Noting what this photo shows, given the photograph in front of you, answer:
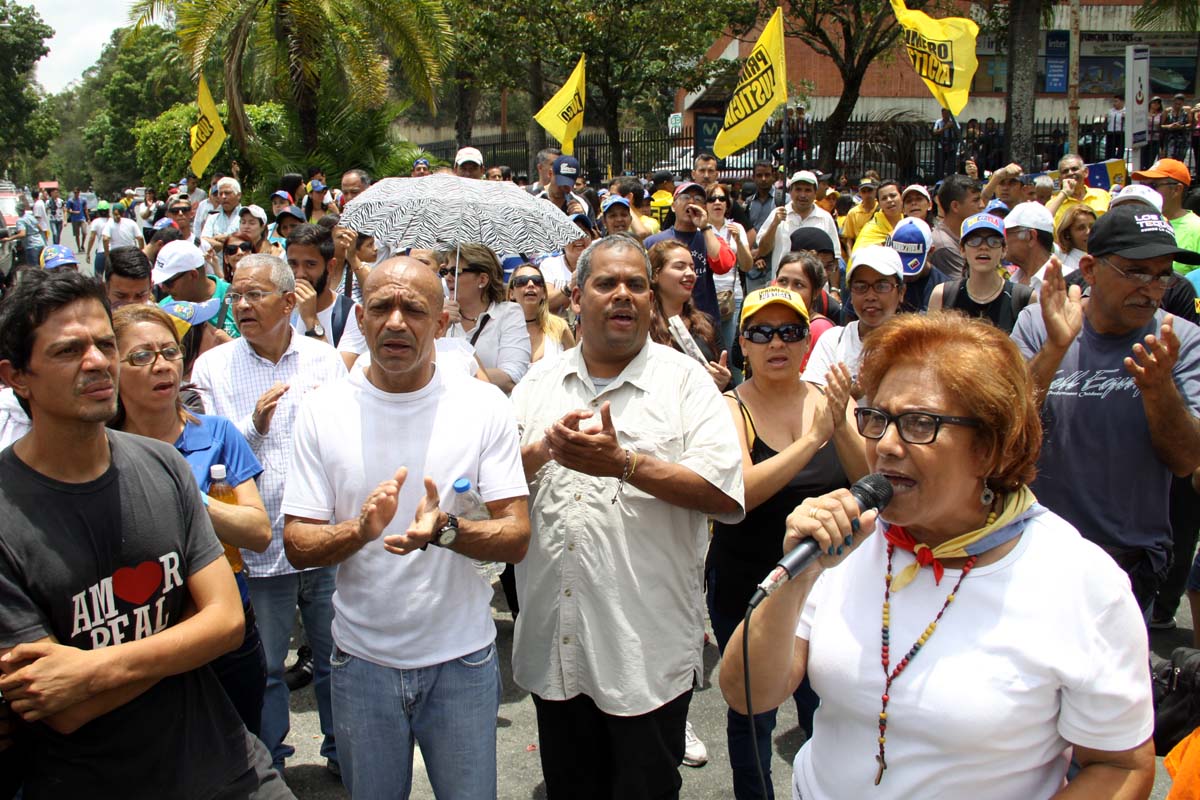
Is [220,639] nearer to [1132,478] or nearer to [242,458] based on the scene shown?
[242,458]

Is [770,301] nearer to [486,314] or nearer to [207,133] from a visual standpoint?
[486,314]

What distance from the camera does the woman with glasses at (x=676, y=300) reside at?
5348 mm

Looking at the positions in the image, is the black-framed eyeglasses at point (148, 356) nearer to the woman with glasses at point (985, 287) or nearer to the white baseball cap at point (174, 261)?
the white baseball cap at point (174, 261)

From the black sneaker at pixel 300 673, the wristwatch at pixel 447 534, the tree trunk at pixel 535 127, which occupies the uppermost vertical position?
the tree trunk at pixel 535 127

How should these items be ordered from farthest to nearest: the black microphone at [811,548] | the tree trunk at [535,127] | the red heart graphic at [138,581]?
the tree trunk at [535,127]
the red heart graphic at [138,581]
the black microphone at [811,548]

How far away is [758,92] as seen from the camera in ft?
33.0

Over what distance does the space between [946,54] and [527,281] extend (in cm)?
582

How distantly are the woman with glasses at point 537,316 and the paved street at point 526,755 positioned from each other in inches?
75.9

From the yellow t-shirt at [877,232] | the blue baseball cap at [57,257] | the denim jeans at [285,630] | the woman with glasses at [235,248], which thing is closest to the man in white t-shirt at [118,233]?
the woman with glasses at [235,248]

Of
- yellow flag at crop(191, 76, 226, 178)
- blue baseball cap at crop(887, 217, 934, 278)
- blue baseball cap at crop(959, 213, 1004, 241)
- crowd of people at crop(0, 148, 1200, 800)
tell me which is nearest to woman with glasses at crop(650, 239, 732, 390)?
crowd of people at crop(0, 148, 1200, 800)

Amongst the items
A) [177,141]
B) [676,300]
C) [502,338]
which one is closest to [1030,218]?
[676,300]

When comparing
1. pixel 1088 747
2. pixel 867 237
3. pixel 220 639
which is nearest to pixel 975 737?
pixel 1088 747

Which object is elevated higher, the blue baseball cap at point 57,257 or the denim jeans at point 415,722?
the blue baseball cap at point 57,257

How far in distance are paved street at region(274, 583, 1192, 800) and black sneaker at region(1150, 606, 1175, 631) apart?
37 cm
